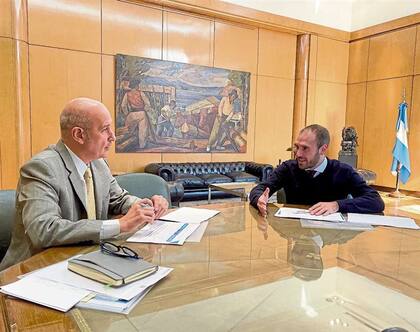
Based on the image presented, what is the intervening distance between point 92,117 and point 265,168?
4.78 m

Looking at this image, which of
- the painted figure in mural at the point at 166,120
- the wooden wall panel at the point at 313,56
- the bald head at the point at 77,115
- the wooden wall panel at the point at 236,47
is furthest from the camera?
the wooden wall panel at the point at 313,56

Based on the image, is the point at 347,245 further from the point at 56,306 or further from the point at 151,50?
the point at 151,50

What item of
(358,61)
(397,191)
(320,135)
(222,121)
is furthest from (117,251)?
(358,61)

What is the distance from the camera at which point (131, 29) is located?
5742 mm

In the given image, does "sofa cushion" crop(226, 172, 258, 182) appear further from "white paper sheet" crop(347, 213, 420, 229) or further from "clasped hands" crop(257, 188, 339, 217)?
"white paper sheet" crop(347, 213, 420, 229)

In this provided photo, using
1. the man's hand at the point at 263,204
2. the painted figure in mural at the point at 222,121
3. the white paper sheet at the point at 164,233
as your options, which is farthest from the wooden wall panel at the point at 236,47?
the white paper sheet at the point at 164,233

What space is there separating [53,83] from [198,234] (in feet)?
15.0

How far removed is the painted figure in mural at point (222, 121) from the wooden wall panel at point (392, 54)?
3.22m

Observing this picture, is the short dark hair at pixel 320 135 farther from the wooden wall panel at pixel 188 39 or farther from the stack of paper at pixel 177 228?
the wooden wall panel at pixel 188 39

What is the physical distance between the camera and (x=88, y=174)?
5.57ft

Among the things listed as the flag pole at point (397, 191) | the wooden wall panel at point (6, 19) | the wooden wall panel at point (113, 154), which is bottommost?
the flag pole at point (397, 191)

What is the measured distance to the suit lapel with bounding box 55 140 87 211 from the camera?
1497 mm

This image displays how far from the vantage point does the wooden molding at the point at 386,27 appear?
6.78m

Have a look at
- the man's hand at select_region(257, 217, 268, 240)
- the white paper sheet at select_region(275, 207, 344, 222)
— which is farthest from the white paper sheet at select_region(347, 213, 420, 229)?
the man's hand at select_region(257, 217, 268, 240)
